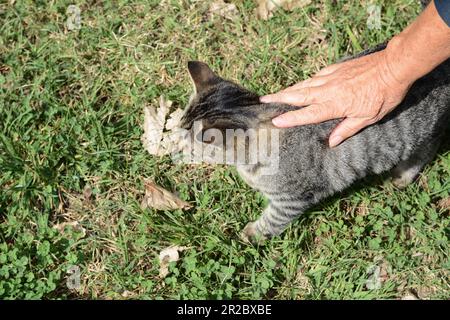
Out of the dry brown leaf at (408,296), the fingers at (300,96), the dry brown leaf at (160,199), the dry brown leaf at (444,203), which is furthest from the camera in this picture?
the dry brown leaf at (444,203)

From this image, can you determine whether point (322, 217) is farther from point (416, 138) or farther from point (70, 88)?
point (70, 88)

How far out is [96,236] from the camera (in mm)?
2930

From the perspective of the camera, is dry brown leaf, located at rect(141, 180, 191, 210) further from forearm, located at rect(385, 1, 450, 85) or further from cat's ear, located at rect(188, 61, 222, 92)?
forearm, located at rect(385, 1, 450, 85)

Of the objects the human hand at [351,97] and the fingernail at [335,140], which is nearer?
the human hand at [351,97]

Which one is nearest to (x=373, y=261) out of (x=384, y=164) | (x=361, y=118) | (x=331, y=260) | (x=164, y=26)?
(x=331, y=260)

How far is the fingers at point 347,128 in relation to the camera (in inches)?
95.3

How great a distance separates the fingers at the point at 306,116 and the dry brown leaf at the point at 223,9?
1437mm

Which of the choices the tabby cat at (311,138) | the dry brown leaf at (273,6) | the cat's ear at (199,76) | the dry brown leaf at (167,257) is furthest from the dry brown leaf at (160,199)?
the dry brown leaf at (273,6)

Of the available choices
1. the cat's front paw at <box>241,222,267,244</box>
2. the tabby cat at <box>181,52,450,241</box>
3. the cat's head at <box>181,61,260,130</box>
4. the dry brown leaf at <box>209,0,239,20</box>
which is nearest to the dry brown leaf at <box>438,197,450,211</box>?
the tabby cat at <box>181,52,450,241</box>

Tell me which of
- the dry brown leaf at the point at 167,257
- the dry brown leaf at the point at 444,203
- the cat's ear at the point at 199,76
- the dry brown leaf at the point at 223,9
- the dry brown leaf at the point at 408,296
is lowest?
the dry brown leaf at the point at 408,296

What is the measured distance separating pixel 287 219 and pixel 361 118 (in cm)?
68

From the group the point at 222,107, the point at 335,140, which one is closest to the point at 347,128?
the point at 335,140

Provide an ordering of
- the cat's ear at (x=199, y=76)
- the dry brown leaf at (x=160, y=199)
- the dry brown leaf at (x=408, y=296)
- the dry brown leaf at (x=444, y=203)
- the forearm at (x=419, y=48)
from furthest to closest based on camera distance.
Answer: the dry brown leaf at (x=444, y=203), the dry brown leaf at (x=160, y=199), the dry brown leaf at (x=408, y=296), the cat's ear at (x=199, y=76), the forearm at (x=419, y=48)

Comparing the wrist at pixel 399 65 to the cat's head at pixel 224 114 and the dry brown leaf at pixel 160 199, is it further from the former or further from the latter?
the dry brown leaf at pixel 160 199
